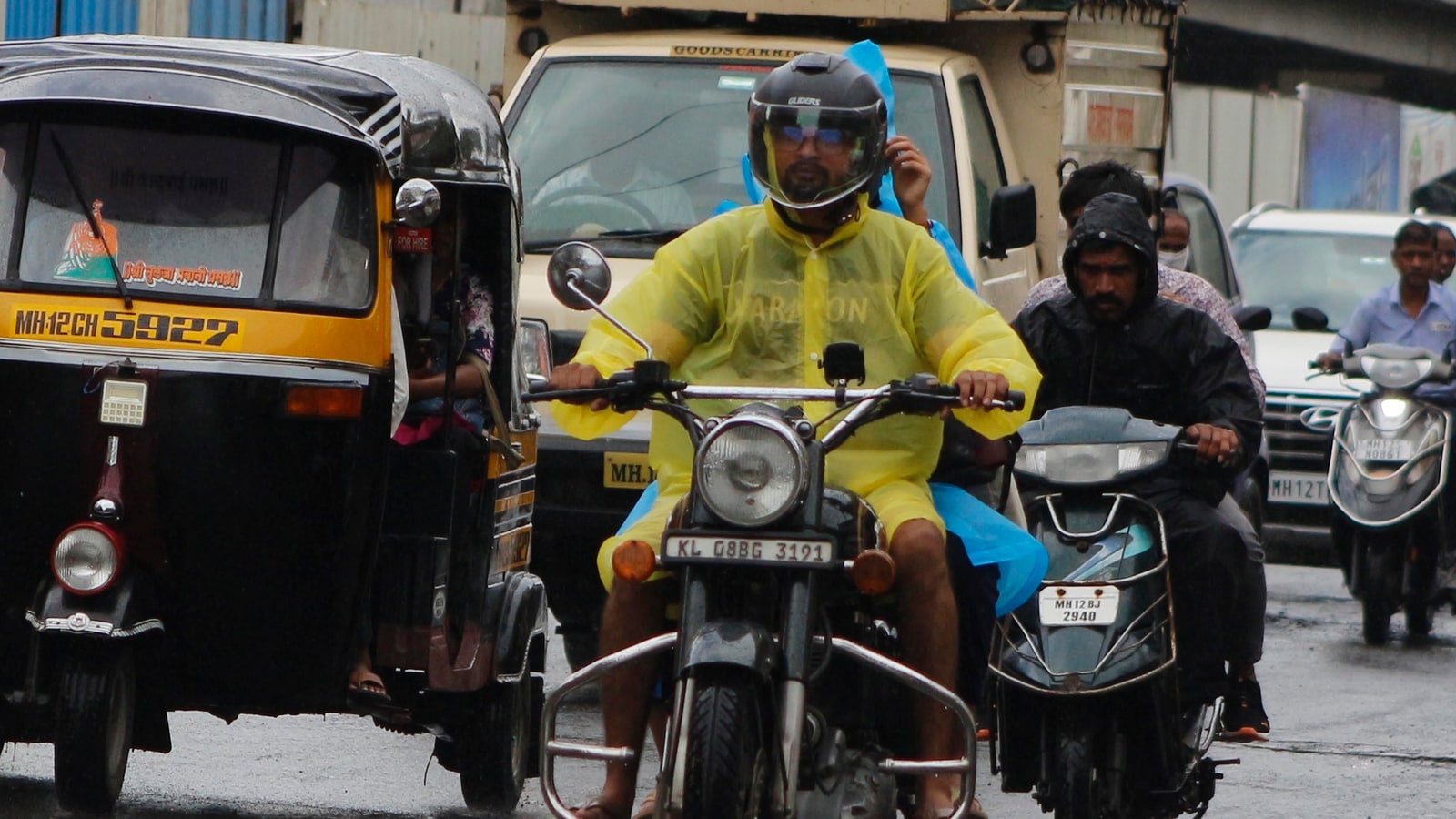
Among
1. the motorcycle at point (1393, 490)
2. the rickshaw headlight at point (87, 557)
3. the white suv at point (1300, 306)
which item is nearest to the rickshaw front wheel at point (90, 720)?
the rickshaw headlight at point (87, 557)

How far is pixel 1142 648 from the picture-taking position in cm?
588

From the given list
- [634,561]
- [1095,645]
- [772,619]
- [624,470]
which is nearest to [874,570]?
[772,619]

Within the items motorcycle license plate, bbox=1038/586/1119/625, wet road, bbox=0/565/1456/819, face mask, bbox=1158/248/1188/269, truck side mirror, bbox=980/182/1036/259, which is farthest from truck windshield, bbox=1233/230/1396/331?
motorcycle license plate, bbox=1038/586/1119/625

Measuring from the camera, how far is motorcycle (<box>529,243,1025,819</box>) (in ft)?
14.9

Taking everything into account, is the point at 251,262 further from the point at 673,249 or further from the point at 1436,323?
the point at 1436,323

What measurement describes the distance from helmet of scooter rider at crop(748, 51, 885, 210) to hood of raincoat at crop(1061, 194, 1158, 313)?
3.82ft

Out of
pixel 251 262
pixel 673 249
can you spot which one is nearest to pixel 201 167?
pixel 251 262

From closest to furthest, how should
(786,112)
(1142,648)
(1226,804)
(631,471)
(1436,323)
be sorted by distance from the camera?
(786,112)
(1142,648)
(1226,804)
(631,471)
(1436,323)

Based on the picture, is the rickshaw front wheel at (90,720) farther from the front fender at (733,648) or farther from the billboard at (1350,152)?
the billboard at (1350,152)

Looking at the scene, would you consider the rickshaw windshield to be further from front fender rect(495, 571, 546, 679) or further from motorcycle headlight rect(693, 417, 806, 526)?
motorcycle headlight rect(693, 417, 806, 526)

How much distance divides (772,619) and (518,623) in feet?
7.23

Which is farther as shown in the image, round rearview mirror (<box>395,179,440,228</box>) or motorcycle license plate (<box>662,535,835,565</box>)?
round rearview mirror (<box>395,179,440,228</box>)

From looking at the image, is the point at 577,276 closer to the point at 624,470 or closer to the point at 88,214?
the point at 88,214

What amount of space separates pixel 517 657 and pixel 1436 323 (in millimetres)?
6910
